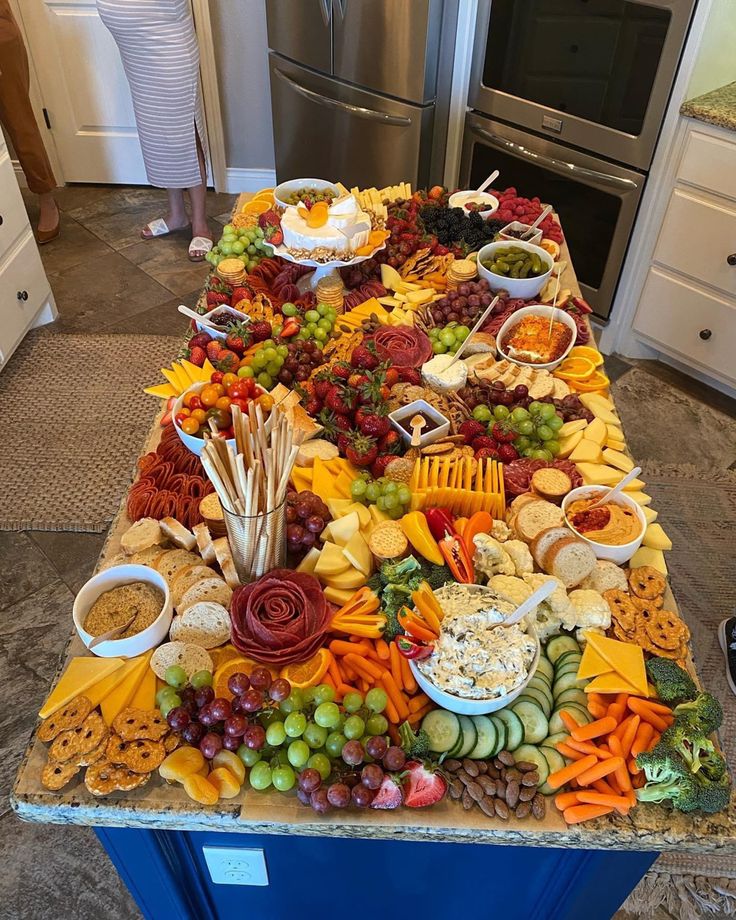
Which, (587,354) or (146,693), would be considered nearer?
(146,693)

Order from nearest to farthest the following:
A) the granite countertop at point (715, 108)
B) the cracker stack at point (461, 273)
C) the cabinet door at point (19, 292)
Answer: the cracker stack at point (461, 273) < the granite countertop at point (715, 108) < the cabinet door at point (19, 292)

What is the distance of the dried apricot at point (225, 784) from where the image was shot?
1.05m

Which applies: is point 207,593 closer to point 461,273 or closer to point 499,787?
point 499,787

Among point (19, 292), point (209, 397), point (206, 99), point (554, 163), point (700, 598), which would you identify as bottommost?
point (700, 598)

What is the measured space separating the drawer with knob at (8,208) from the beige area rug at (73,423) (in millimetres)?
466

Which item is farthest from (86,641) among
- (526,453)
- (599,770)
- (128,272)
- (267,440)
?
(128,272)

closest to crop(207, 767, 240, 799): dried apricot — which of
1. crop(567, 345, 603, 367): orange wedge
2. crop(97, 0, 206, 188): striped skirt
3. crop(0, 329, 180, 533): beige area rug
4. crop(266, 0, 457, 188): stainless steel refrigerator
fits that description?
crop(567, 345, 603, 367): orange wedge

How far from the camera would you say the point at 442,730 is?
1.10m

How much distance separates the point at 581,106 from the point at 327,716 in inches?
104

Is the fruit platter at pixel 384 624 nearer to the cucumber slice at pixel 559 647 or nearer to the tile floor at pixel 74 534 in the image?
the cucumber slice at pixel 559 647

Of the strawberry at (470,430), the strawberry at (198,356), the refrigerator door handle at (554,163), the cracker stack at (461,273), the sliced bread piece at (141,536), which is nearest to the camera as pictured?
the sliced bread piece at (141,536)

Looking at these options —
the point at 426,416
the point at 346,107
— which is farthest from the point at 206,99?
the point at 426,416

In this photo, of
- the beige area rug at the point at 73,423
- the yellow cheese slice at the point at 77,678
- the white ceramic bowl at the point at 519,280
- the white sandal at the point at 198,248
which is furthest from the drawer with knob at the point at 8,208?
the yellow cheese slice at the point at 77,678

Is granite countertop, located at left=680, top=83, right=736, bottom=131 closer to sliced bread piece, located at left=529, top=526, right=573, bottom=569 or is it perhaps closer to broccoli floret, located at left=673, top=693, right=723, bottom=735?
sliced bread piece, located at left=529, top=526, right=573, bottom=569
